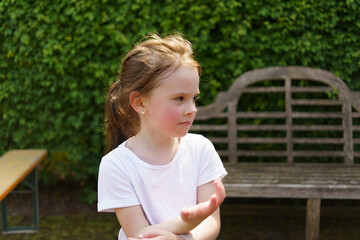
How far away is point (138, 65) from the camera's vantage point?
1.80 meters

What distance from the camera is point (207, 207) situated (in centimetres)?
145

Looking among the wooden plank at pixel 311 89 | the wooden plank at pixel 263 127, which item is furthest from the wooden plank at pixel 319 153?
the wooden plank at pixel 311 89

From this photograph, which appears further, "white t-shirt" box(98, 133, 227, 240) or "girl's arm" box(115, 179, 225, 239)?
"white t-shirt" box(98, 133, 227, 240)

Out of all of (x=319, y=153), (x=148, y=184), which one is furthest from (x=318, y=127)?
(x=148, y=184)

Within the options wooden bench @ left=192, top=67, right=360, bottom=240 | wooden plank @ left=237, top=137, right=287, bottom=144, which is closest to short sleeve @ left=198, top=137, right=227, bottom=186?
wooden bench @ left=192, top=67, right=360, bottom=240

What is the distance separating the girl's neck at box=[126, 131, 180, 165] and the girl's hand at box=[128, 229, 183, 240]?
279 mm

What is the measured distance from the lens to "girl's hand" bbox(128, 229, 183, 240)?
1.60 metres

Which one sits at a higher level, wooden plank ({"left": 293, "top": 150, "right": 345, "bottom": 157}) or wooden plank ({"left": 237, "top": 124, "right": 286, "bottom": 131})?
wooden plank ({"left": 237, "top": 124, "right": 286, "bottom": 131})

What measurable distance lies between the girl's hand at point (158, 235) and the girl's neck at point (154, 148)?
28 centimetres

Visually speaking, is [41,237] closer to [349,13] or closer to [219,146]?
[219,146]

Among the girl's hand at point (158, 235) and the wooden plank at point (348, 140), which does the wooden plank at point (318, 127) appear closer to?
the wooden plank at point (348, 140)

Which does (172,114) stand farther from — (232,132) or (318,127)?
(318,127)

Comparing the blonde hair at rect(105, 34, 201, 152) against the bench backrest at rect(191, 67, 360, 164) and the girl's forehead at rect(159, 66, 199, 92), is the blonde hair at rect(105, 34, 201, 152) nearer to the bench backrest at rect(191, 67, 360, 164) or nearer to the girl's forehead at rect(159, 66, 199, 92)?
the girl's forehead at rect(159, 66, 199, 92)

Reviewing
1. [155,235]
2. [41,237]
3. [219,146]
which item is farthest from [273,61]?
[155,235]
